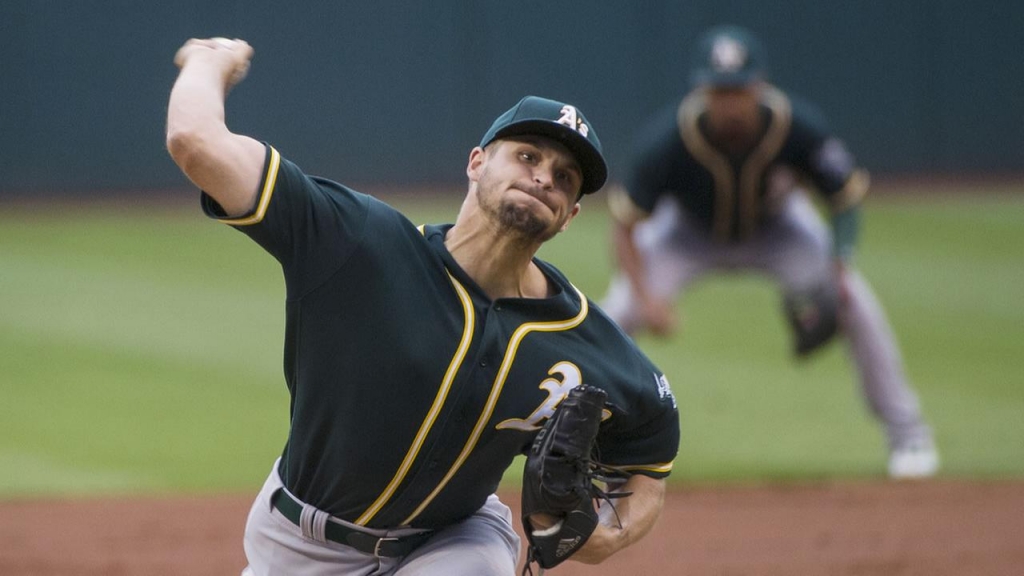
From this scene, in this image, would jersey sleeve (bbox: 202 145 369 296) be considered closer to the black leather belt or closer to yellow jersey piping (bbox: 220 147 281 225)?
yellow jersey piping (bbox: 220 147 281 225)

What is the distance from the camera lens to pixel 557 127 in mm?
3613

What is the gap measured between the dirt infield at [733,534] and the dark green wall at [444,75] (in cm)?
952

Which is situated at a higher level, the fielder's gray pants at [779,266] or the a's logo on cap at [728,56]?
the a's logo on cap at [728,56]

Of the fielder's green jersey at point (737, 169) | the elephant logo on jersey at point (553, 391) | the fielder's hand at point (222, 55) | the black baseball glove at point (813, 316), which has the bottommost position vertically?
the black baseball glove at point (813, 316)

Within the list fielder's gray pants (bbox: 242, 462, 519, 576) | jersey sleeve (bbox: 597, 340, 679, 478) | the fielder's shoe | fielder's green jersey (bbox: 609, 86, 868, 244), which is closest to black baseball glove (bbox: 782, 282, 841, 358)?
fielder's green jersey (bbox: 609, 86, 868, 244)

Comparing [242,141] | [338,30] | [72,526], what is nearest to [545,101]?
[242,141]

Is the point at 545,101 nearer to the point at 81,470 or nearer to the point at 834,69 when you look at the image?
the point at 81,470

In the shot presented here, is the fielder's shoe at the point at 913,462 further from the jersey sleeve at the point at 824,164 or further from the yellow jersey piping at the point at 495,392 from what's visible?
the yellow jersey piping at the point at 495,392

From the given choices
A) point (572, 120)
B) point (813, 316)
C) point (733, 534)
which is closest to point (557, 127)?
point (572, 120)

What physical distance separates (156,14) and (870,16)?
310 inches

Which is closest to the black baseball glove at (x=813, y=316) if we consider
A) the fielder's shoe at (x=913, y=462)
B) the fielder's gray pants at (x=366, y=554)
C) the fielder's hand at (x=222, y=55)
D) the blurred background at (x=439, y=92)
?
the fielder's shoe at (x=913, y=462)

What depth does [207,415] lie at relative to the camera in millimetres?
8602

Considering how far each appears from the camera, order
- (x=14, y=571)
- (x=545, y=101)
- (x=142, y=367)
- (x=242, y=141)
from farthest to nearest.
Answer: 1. (x=142, y=367)
2. (x=14, y=571)
3. (x=545, y=101)
4. (x=242, y=141)

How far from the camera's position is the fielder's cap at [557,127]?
362 centimetres
